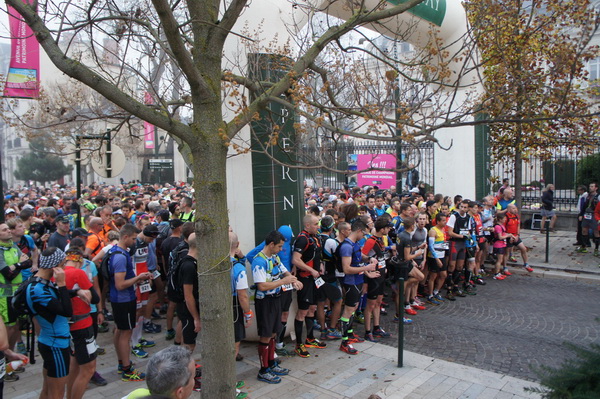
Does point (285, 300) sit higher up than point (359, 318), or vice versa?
point (285, 300)

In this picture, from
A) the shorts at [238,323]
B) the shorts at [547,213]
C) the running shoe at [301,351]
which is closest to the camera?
the shorts at [238,323]

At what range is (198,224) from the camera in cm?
378

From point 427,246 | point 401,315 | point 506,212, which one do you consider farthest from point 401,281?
point 506,212

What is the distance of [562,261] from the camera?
12492 mm

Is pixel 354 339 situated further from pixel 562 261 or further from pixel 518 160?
pixel 518 160

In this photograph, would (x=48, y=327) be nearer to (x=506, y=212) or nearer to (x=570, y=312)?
(x=570, y=312)

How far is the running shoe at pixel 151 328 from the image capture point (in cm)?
799

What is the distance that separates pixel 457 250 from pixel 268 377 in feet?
18.4

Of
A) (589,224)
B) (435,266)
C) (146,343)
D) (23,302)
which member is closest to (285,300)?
(146,343)

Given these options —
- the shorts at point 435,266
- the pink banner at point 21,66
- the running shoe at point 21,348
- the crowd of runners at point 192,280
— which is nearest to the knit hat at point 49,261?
the crowd of runners at point 192,280

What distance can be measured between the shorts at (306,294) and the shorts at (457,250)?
4179 millimetres

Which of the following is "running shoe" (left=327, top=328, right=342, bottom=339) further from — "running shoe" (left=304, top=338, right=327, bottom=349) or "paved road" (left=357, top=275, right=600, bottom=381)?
"paved road" (left=357, top=275, right=600, bottom=381)

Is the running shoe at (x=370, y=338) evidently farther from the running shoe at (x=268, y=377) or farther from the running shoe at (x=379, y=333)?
the running shoe at (x=268, y=377)

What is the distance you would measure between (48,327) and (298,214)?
13.8 ft
